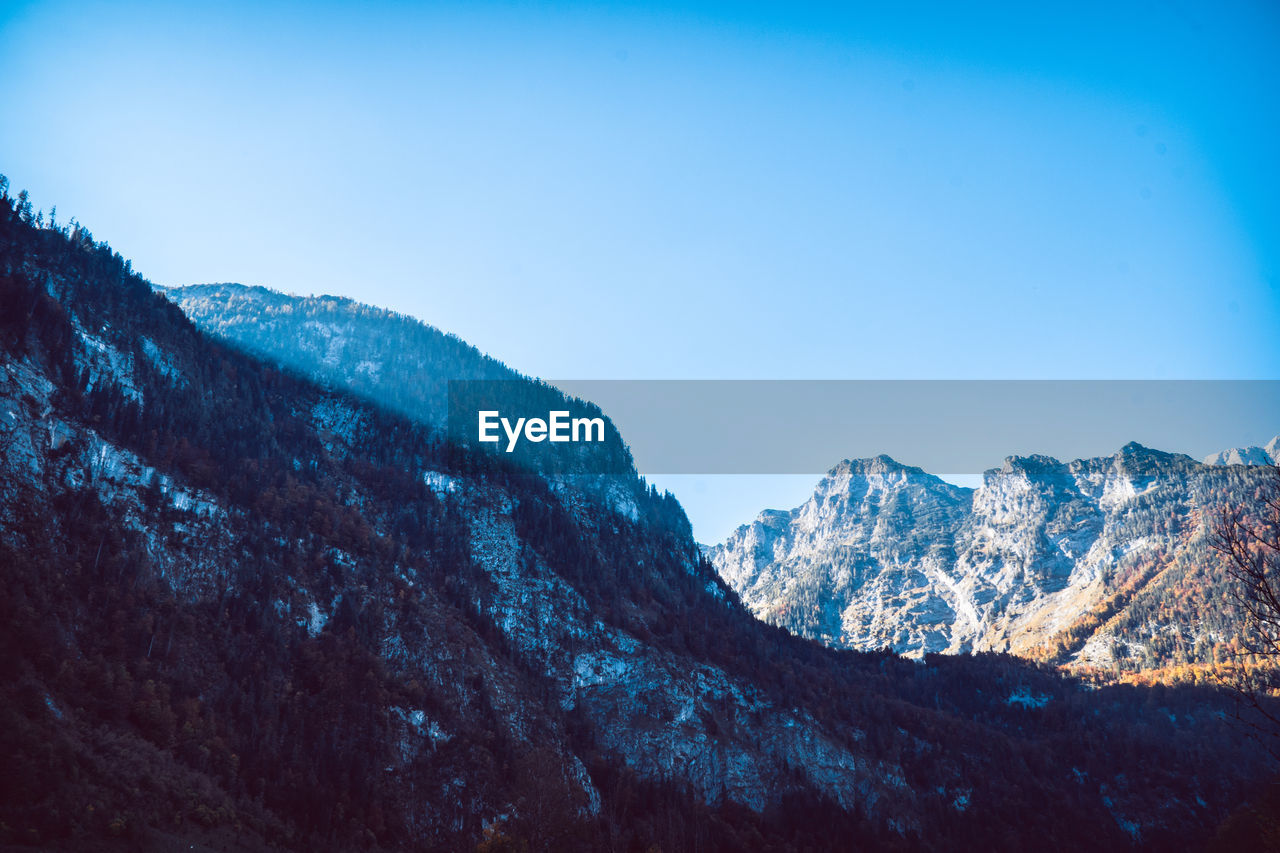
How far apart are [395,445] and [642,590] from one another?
74.7 meters

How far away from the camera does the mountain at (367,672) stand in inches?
3120

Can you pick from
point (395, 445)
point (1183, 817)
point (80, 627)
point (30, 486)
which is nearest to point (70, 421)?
point (30, 486)

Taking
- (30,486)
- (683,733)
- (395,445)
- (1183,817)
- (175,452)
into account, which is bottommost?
(1183,817)

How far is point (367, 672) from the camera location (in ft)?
358

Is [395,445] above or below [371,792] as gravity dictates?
above

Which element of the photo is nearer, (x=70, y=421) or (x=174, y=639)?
(x=174, y=639)

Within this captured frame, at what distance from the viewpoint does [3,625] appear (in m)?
74.0

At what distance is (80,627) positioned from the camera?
274 feet

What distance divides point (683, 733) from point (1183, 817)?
4970 inches

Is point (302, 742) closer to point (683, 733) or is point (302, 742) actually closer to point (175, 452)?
point (175, 452)

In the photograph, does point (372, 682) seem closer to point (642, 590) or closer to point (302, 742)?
point (302, 742)

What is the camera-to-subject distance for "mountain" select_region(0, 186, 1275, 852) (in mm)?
79250

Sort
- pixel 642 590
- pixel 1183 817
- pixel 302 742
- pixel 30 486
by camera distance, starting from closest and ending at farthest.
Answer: pixel 30 486, pixel 302 742, pixel 1183 817, pixel 642 590

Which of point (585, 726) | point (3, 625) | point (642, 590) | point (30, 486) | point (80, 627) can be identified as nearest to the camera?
point (3, 625)
